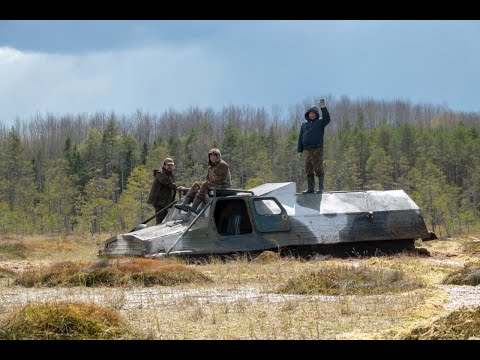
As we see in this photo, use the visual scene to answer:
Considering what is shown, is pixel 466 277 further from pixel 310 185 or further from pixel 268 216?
pixel 310 185

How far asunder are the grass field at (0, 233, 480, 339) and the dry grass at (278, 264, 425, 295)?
0.05 ft

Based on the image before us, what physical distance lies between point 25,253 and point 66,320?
52.4 feet

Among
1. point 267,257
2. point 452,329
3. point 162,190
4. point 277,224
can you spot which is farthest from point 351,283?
point 162,190

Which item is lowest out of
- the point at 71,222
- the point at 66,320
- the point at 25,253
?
the point at 71,222

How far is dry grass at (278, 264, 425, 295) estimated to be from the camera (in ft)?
36.9

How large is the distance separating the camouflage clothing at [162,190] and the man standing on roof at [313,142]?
3.43 m

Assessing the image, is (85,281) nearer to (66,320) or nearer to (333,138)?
(66,320)

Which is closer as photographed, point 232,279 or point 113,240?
point 232,279

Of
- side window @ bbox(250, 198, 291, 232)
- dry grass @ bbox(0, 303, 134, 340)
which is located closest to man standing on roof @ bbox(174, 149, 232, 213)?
side window @ bbox(250, 198, 291, 232)

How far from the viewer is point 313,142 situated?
1992 cm

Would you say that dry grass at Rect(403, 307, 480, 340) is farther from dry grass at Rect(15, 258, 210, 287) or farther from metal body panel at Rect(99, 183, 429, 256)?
metal body panel at Rect(99, 183, 429, 256)
